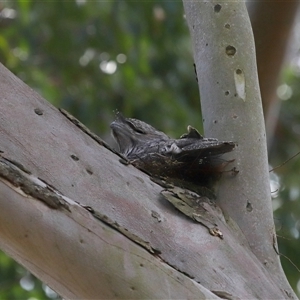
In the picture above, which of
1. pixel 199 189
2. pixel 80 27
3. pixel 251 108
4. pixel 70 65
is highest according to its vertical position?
pixel 251 108

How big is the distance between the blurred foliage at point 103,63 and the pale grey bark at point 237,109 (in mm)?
1513

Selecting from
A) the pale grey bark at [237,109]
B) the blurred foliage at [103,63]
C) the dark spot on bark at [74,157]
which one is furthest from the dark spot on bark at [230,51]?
the blurred foliage at [103,63]

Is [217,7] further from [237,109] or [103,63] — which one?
[103,63]

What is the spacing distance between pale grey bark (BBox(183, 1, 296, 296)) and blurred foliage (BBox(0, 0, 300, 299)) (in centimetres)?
151

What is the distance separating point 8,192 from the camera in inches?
39.8

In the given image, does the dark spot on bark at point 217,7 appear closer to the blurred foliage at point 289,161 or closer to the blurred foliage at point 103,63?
the blurred foliage at point 103,63

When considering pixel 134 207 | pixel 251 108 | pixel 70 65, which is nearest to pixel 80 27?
pixel 70 65

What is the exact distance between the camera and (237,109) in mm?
1413

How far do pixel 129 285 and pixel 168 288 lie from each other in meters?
0.07

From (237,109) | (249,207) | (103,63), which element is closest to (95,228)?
(249,207)

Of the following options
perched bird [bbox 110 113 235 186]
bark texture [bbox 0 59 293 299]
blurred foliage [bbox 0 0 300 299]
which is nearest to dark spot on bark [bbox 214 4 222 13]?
perched bird [bbox 110 113 235 186]

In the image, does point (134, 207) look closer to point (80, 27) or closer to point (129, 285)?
point (129, 285)

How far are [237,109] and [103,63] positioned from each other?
2.23 m

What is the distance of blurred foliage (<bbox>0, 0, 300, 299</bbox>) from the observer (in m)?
3.15
